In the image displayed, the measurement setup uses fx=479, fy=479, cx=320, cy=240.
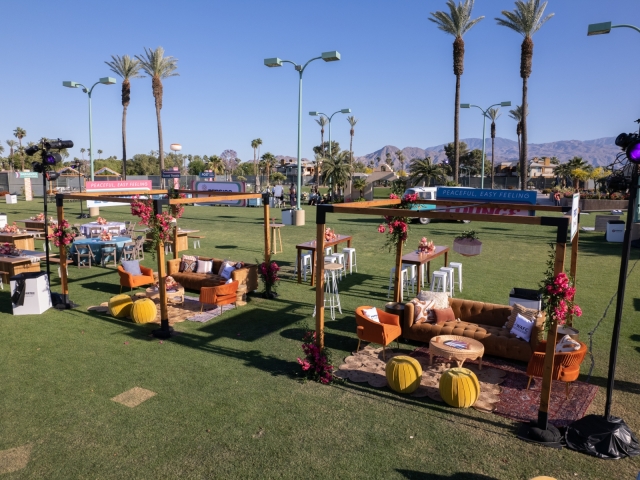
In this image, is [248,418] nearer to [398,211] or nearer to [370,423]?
[370,423]

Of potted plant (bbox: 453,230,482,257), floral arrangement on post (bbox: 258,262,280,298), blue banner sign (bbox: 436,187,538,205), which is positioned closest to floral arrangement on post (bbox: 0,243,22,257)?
floral arrangement on post (bbox: 258,262,280,298)

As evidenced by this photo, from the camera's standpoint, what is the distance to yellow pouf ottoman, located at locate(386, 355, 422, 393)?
740cm

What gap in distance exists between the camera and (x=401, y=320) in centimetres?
972

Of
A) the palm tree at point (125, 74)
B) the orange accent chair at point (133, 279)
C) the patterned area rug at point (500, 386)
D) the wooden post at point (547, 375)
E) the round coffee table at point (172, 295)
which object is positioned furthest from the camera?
the palm tree at point (125, 74)

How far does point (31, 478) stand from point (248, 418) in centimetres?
257

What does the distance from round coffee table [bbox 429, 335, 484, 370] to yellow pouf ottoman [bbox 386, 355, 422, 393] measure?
788mm

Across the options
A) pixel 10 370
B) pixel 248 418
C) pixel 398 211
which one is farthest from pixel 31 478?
pixel 398 211

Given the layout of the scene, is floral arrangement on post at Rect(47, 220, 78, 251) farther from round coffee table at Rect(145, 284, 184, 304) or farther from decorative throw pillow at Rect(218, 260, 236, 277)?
decorative throw pillow at Rect(218, 260, 236, 277)

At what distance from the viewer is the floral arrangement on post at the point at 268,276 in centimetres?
1258

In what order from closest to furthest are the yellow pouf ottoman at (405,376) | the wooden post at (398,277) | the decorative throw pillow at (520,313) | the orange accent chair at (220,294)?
the yellow pouf ottoman at (405,376)
the decorative throw pillow at (520,313)
the wooden post at (398,277)
the orange accent chair at (220,294)

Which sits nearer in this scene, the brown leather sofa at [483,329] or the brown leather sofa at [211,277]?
the brown leather sofa at [483,329]

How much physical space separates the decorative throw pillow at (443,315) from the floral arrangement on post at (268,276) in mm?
4655

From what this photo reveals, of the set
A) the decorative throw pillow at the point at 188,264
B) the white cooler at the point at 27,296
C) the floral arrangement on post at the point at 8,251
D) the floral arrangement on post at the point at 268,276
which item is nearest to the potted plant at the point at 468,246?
the floral arrangement on post at the point at 268,276

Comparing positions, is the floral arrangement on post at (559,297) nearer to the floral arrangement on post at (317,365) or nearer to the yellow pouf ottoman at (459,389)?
the yellow pouf ottoman at (459,389)
